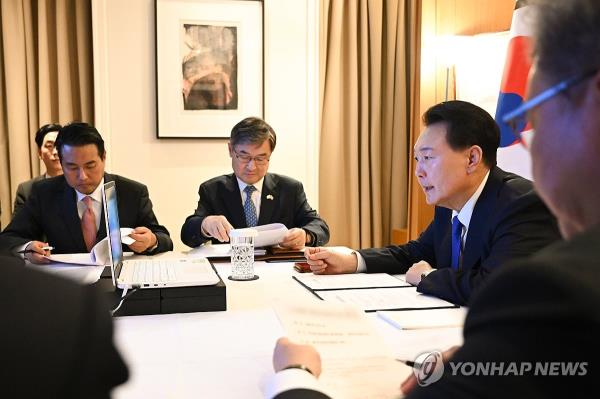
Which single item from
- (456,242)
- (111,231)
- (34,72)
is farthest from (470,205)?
(34,72)

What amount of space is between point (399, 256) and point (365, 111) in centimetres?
200

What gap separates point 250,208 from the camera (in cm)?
299

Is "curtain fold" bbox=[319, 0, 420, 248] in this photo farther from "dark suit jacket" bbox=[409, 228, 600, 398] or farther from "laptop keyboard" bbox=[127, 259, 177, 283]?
"dark suit jacket" bbox=[409, 228, 600, 398]

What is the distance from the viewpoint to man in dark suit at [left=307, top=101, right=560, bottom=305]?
161cm

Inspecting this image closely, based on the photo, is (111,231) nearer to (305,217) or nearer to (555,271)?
(555,271)

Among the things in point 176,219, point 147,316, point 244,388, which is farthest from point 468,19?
point 244,388

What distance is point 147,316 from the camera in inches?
59.5

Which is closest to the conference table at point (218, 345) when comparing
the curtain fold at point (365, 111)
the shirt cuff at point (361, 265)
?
the shirt cuff at point (361, 265)

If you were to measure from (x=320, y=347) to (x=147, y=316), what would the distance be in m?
0.60

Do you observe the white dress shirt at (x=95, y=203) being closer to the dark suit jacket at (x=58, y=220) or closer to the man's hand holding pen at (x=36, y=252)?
the dark suit jacket at (x=58, y=220)

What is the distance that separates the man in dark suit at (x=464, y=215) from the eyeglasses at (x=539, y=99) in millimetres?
864

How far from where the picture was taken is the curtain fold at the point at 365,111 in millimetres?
3902

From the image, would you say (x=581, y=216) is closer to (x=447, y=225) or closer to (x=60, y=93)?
(x=447, y=225)

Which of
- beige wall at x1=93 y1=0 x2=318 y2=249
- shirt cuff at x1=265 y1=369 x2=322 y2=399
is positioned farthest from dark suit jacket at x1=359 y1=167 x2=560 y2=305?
beige wall at x1=93 y1=0 x2=318 y2=249
